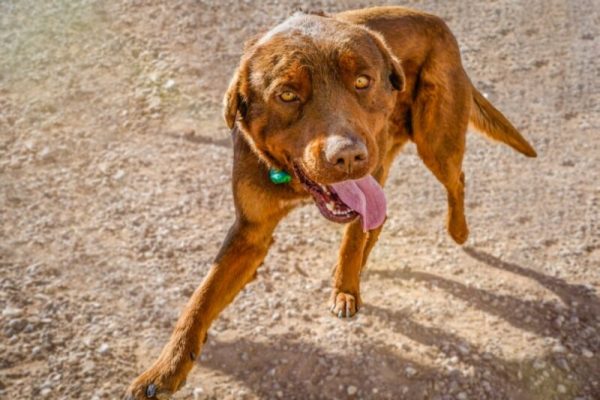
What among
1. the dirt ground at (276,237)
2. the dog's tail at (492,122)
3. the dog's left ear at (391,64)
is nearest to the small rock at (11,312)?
the dirt ground at (276,237)

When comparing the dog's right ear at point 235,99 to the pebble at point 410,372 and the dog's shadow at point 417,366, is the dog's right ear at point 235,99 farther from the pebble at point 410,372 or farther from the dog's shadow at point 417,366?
the pebble at point 410,372

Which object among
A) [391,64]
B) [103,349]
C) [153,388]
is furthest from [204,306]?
[391,64]

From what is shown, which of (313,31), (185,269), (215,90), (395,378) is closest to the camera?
(313,31)

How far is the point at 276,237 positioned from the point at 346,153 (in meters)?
2.27

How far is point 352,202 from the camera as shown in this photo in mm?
3312

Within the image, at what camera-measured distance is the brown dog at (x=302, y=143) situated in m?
2.96

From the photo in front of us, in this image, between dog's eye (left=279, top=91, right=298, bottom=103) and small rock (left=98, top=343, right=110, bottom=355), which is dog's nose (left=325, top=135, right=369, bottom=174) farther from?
small rock (left=98, top=343, right=110, bottom=355)

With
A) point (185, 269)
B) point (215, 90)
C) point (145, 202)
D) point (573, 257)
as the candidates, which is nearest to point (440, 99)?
point (573, 257)

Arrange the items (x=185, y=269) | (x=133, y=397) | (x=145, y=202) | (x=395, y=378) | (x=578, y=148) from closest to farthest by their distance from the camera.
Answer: (x=133, y=397)
(x=395, y=378)
(x=185, y=269)
(x=145, y=202)
(x=578, y=148)

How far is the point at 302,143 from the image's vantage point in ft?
9.82

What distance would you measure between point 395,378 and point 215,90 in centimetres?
408

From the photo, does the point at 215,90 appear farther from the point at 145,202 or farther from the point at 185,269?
the point at 185,269

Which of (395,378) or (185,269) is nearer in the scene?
(395,378)

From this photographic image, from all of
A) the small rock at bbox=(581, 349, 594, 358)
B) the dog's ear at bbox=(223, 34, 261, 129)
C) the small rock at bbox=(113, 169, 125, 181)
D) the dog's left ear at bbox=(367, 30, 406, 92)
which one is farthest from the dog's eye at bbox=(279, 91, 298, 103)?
the small rock at bbox=(113, 169, 125, 181)
